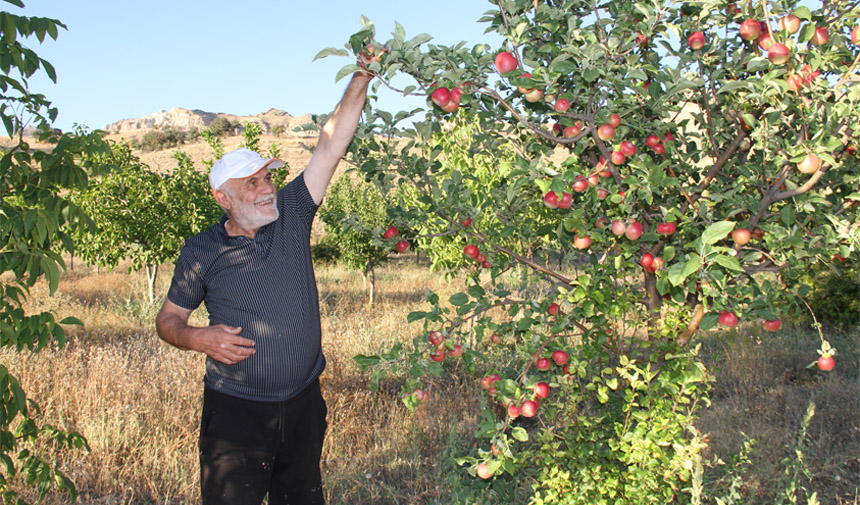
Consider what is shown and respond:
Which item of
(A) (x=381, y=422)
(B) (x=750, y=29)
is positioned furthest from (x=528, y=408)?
(A) (x=381, y=422)

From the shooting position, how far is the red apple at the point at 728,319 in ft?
5.16

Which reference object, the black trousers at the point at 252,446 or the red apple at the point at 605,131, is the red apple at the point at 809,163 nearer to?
the red apple at the point at 605,131

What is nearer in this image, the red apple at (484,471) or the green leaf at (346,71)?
the green leaf at (346,71)

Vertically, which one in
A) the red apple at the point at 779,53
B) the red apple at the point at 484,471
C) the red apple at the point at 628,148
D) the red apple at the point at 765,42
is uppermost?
the red apple at the point at 765,42

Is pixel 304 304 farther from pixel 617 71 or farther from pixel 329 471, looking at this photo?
pixel 329 471

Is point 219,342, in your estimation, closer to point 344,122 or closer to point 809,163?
point 344,122

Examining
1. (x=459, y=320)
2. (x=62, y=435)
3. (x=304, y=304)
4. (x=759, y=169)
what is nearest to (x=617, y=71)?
(x=759, y=169)

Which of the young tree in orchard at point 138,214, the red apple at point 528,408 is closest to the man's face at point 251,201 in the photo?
the red apple at point 528,408

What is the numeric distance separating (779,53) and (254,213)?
196 cm

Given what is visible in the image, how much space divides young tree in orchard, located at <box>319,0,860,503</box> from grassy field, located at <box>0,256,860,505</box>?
0.63 m

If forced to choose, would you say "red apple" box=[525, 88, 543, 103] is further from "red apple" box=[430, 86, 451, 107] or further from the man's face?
the man's face

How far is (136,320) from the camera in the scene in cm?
898

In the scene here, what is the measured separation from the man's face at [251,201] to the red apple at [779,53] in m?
1.88

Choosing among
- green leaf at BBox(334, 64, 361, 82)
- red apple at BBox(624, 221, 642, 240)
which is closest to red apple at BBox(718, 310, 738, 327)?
red apple at BBox(624, 221, 642, 240)
